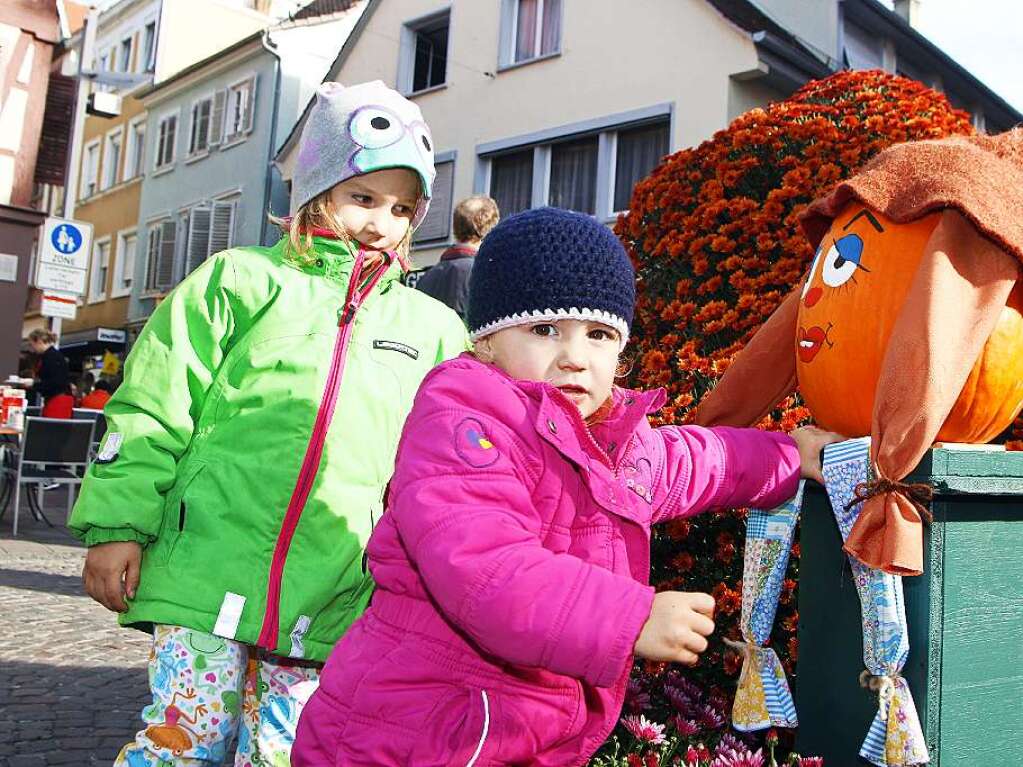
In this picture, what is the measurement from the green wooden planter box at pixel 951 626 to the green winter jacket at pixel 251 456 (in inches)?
38.7

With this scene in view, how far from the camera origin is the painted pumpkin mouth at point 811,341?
2197mm

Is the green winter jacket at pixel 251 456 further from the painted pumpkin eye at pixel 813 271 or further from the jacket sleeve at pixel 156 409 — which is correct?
the painted pumpkin eye at pixel 813 271

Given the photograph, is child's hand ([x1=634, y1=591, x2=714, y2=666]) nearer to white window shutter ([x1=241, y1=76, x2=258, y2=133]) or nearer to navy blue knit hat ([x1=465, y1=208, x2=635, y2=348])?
navy blue knit hat ([x1=465, y1=208, x2=635, y2=348])

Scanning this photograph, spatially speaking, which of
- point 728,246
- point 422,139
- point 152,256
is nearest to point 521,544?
point 422,139

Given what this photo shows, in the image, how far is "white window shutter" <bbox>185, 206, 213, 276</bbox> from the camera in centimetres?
2422

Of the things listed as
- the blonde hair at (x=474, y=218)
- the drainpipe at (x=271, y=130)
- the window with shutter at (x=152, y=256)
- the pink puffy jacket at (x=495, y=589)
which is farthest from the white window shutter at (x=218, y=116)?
the pink puffy jacket at (x=495, y=589)

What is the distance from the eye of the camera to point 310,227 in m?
2.50

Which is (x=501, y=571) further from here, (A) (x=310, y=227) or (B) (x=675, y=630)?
(A) (x=310, y=227)

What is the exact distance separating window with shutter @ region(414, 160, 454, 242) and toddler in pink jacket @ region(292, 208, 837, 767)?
1604 cm

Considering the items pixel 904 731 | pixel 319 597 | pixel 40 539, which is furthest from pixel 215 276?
pixel 40 539

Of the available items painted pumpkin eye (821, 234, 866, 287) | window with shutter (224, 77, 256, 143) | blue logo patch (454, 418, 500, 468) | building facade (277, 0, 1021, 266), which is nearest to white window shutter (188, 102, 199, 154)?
window with shutter (224, 77, 256, 143)

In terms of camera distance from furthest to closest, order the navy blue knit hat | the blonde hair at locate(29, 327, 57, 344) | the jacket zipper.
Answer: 1. the blonde hair at locate(29, 327, 57, 344)
2. the jacket zipper
3. the navy blue knit hat

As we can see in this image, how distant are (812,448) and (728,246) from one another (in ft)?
4.91

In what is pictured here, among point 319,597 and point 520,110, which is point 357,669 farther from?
point 520,110
